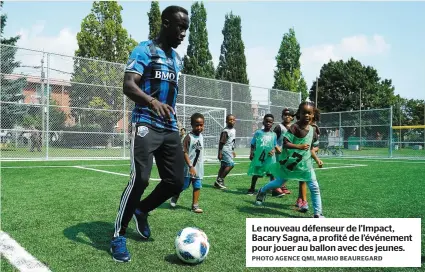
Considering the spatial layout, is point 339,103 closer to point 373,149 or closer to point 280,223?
point 373,149

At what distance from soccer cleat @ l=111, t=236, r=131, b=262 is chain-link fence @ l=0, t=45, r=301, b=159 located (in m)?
12.8

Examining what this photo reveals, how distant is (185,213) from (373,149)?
22.6 m

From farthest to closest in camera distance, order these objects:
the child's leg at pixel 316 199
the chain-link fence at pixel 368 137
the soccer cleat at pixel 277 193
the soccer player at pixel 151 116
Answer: the chain-link fence at pixel 368 137, the soccer cleat at pixel 277 193, the child's leg at pixel 316 199, the soccer player at pixel 151 116

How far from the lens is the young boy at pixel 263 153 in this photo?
7445 mm

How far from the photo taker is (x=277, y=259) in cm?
330

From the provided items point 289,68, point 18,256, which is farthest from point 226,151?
point 289,68

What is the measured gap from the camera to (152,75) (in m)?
3.40

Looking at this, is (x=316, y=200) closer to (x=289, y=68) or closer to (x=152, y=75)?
(x=152, y=75)

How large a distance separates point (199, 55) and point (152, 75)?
38383 mm

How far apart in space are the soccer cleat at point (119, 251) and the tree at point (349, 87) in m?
55.5

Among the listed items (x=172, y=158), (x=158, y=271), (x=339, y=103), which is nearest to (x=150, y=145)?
(x=172, y=158)

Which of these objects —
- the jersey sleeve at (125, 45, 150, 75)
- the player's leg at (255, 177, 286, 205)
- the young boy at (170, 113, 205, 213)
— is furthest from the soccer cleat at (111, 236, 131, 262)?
the player's leg at (255, 177, 286, 205)

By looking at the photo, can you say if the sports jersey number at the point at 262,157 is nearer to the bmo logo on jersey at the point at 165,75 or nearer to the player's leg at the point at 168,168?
the player's leg at the point at 168,168

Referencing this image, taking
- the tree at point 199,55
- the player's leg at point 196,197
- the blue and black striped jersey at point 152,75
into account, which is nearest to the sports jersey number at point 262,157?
the player's leg at point 196,197
